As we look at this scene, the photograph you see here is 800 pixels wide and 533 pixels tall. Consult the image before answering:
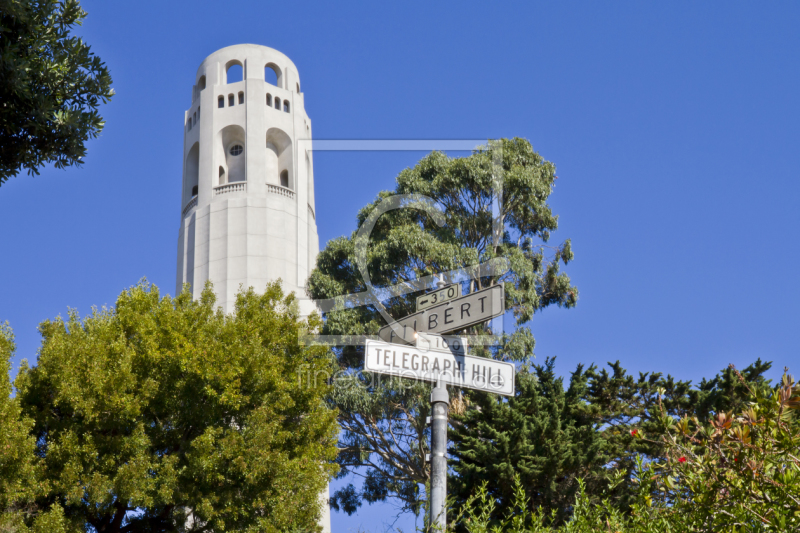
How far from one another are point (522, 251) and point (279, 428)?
12.6m

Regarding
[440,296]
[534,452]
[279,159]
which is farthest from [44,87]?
[279,159]

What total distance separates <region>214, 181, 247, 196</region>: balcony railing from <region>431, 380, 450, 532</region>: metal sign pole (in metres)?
30.2

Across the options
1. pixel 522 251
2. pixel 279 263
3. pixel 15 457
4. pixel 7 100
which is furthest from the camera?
pixel 279 263

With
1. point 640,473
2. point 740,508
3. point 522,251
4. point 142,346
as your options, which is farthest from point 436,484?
point 522,251

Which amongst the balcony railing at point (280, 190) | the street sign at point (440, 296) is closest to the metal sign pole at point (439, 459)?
the street sign at point (440, 296)

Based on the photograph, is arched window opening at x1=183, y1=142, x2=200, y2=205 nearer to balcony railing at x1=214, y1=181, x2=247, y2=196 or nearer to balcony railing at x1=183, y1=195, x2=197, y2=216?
balcony railing at x1=183, y1=195, x2=197, y2=216

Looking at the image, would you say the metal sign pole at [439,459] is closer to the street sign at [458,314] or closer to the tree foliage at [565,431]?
the street sign at [458,314]

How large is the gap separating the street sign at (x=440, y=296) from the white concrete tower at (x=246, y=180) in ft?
85.3

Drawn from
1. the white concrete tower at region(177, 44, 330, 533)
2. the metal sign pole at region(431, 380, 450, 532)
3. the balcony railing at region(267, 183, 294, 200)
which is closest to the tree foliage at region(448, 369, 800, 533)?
the metal sign pole at region(431, 380, 450, 532)

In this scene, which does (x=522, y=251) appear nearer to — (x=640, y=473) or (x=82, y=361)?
(x=82, y=361)

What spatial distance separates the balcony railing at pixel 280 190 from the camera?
113ft

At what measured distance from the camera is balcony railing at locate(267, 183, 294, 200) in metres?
34.6

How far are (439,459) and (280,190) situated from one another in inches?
1199

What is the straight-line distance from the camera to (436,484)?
4.86m
